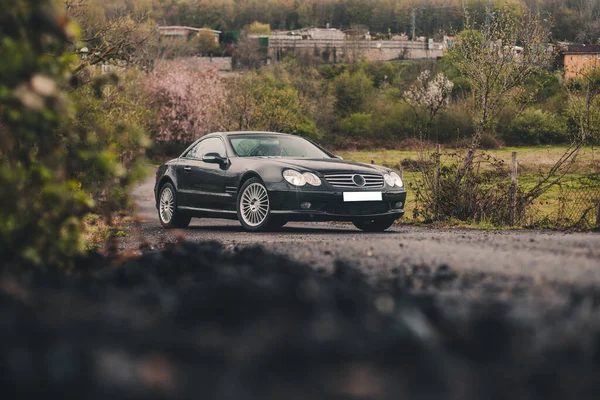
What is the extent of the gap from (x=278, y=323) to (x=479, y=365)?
31.8 inches

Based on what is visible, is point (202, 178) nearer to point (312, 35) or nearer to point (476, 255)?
point (476, 255)

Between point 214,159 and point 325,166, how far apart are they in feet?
6.26

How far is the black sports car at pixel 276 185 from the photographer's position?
44.7 ft

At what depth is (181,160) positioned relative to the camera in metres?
16.0

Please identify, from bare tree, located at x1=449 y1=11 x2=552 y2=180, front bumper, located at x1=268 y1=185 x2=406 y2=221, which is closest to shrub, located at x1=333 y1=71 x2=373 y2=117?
bare tree, located at x1=449 y1=11 x2=552 y2=180

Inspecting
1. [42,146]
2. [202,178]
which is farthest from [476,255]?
[202,178]

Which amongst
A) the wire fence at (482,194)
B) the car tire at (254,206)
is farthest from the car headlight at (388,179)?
the car tire at (254,206)

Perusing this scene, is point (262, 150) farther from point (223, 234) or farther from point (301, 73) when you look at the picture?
point (301, 73)

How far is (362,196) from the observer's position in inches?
545

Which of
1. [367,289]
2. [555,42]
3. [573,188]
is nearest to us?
[367,289]

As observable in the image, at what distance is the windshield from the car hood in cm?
49

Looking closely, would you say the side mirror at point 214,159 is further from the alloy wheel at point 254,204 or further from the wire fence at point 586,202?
the wire fence at point 586,202

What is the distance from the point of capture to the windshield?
14.9m

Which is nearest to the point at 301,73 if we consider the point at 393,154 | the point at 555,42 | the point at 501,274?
the point at 393,154
